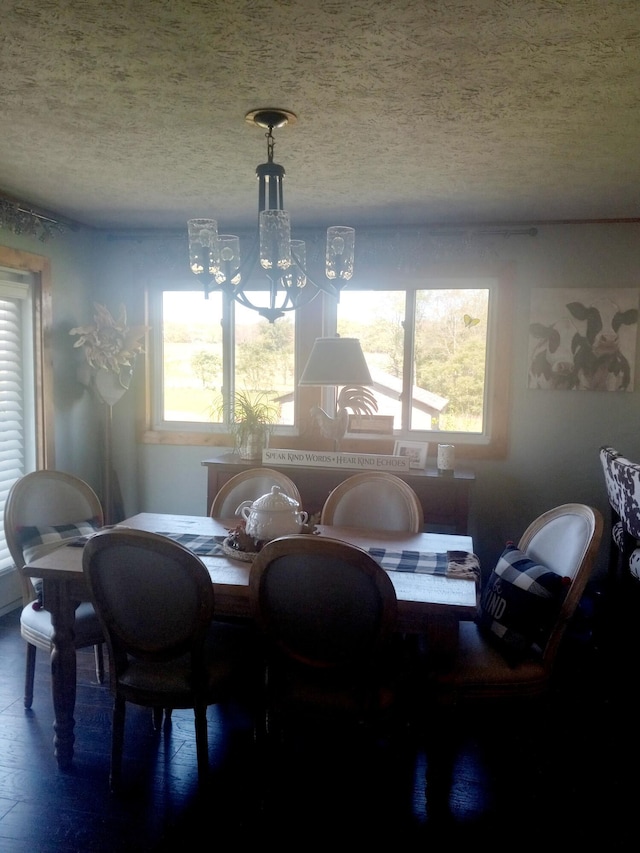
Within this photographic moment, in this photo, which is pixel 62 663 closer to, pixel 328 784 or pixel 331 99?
pixel 328 784

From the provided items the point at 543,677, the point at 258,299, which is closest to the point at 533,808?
the point at 543,677

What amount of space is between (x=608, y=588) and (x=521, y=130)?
262 centimetres

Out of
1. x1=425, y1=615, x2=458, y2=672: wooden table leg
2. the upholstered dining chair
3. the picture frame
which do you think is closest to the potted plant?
the picture frame

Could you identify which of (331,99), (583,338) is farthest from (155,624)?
(583,338)

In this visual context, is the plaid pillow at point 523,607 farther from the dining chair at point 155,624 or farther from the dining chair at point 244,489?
the dining chair at point 244,489

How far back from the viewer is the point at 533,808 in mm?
2082

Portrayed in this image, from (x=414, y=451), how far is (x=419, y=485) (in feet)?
0.84

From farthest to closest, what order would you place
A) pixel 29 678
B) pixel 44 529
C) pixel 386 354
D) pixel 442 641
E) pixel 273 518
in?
pixel 386 354
pixel 44 529
pixel 29 678
pixel 273 518
pixel 442 641

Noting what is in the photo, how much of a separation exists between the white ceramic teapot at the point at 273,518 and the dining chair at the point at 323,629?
1.52 feet

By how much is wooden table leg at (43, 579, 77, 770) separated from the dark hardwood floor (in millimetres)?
90

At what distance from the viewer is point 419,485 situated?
3.67m

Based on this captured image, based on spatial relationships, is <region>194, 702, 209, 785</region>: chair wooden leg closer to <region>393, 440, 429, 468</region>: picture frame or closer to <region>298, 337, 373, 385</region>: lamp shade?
<region>298, 337, 373, 385</region>: lamp shade

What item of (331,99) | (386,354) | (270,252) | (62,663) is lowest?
(62,663)

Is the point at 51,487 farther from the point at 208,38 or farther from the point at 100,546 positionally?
the point at 208,38
